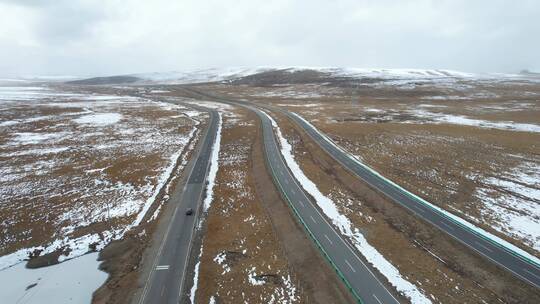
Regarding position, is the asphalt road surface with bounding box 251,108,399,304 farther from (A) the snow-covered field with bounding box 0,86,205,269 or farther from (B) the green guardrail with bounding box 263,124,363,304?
(A) the snow-covered field with bounding box 0,86,205,269

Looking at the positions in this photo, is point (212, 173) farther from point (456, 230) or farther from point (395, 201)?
point (456, 230)

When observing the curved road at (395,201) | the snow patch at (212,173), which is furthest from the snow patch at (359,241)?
the snow patch at (212,173)

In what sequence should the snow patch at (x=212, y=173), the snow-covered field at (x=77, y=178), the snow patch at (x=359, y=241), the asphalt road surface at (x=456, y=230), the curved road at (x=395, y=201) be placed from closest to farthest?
1. the snow patch at (x=359, y=241)
2. the curved road at (x=395, y=201)
3. the asphalt road surface at (x=456, y=230)
4. the snow-covered field at (x=77, y=178)
5. the snow patch at (x=212, y=173)

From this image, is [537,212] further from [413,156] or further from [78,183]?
[78,183]

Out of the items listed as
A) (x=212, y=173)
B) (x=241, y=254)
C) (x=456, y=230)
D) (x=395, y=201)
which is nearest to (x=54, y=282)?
(x=241, y=254)

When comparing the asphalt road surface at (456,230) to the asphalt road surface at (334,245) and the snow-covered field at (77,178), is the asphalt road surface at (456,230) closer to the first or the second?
the asphalt road surface at (334,245)
